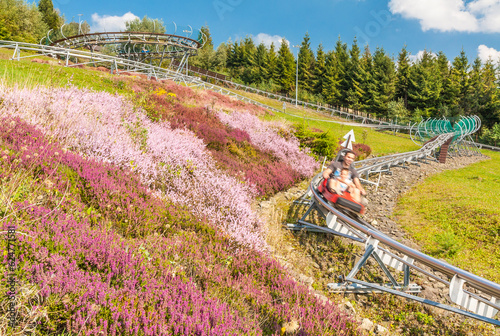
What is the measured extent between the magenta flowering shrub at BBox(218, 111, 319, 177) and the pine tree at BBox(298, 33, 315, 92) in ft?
182

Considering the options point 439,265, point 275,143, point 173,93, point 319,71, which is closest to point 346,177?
point 439,265

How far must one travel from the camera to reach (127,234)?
4.27 meters

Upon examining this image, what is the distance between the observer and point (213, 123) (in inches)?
501

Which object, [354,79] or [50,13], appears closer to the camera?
[354,79]

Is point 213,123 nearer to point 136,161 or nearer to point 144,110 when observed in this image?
point 144,110

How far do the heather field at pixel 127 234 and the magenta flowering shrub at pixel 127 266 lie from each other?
0.02 m

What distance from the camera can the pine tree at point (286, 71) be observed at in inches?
2594

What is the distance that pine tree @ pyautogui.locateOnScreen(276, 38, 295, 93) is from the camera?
6588cm

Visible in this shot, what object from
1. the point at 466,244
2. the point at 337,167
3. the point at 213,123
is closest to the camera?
the point at 337,167

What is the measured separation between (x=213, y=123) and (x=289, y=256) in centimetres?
804

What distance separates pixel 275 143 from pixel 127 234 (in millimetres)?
9911

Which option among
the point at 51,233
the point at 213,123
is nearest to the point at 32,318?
the point at 51,233

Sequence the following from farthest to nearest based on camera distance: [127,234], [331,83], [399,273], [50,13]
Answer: [50,13] → [331,83] → [399,273] → [127,234]

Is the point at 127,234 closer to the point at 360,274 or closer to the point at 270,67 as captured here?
the point at 360,274
